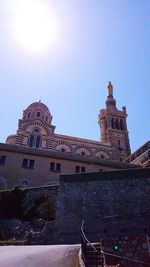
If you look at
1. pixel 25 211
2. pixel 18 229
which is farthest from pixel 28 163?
pixel 18 229

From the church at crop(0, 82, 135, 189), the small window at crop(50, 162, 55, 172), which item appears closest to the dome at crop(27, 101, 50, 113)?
the church at crop(0, 82, 135, 189)

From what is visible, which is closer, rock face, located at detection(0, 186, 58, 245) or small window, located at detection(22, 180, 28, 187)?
rock face, located at detection(0, 186, 58, 245)

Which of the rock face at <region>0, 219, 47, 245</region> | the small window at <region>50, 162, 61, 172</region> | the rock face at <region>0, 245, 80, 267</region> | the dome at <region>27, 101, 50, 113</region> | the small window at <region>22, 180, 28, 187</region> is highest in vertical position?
the dome at <region>27, 101, 50, 113</region>

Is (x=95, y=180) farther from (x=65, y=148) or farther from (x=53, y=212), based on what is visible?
(x=65, y=148)

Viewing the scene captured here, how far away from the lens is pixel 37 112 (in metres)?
44.5

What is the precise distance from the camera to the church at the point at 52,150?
76.6 ft

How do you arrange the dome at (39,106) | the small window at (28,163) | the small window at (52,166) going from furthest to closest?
1. the dome at (39,106)
2. the small window at (52,166)
3. the small window at (28,163)

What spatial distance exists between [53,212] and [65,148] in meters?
23.0

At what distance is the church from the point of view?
23.3 metres

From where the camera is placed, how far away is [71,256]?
7492mm

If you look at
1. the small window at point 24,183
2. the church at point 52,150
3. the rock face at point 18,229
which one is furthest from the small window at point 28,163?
the rock face at point 18,229

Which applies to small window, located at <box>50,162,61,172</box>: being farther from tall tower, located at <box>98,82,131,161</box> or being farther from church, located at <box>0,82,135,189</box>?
tall tower, located at <box>98,82,131,161</box>

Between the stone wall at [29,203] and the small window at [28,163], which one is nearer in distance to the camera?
the stone wall at [29,203]

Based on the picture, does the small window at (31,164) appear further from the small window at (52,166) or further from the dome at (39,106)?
the dome at (39,106)
